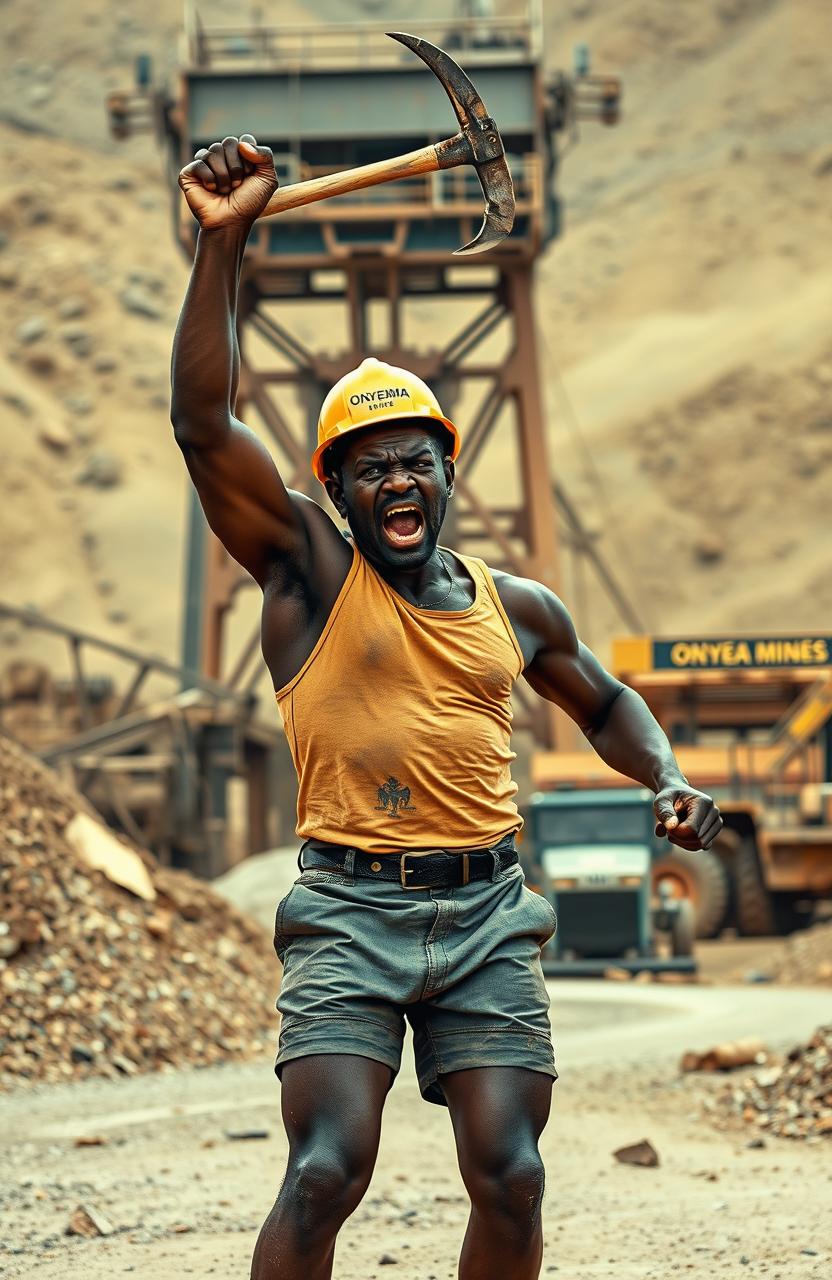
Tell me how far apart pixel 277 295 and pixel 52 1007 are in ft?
64.3

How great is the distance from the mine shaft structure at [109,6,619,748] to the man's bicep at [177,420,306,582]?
68.4 feet

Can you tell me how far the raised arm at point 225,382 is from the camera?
4.00 meters

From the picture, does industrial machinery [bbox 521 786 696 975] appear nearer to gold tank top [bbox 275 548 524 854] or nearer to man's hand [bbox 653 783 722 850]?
man's hand [bbox 653 783 722 850]

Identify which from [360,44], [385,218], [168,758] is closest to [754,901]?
[168,758]

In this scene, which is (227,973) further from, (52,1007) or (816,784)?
(816,784)

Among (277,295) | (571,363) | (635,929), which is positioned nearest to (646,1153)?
(635,929)

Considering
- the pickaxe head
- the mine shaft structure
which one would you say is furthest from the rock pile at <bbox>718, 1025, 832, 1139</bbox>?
the mine shaft structure

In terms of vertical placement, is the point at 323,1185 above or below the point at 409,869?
below

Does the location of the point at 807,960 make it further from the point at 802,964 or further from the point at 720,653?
the point at 720,653

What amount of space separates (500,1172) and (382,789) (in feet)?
2.55

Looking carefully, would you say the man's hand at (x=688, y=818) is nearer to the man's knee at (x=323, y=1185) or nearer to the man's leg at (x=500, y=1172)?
the man's leg at (x=500, y=1172)

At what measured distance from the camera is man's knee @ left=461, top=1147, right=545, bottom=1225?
384cm

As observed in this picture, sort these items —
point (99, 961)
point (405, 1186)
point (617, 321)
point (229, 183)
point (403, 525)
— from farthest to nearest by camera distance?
point (617, 321) < point (99, 961) < point (405, 1186) < point (403, 525) < point (229, 183)

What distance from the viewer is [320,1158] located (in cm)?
375
